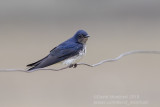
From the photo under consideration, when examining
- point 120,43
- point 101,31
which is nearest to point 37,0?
point 101,31

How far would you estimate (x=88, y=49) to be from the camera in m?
8.62

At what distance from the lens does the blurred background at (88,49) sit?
21.2 ft

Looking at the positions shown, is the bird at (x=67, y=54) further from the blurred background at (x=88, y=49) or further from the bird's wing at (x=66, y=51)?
the blurred background at (x=88, y=49)

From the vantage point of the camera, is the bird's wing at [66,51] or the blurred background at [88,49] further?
the blurred background at [88,49]

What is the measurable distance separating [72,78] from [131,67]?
0.99 m

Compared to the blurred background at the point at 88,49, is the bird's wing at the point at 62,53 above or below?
below

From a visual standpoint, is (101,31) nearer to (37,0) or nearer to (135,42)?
(135,42)

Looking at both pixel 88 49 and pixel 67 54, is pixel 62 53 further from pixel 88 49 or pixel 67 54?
pixel 88 49

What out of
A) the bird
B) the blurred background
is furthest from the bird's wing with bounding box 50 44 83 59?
the blurred background

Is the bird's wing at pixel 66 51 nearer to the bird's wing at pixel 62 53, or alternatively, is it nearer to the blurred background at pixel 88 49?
the bird's wing at pixel 62 53

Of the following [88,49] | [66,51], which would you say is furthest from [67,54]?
[88,49]

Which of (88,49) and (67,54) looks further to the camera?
(88,49)

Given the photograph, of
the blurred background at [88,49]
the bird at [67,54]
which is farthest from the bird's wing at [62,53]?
the blurred background at [88,49]

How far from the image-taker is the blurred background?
255 inches
